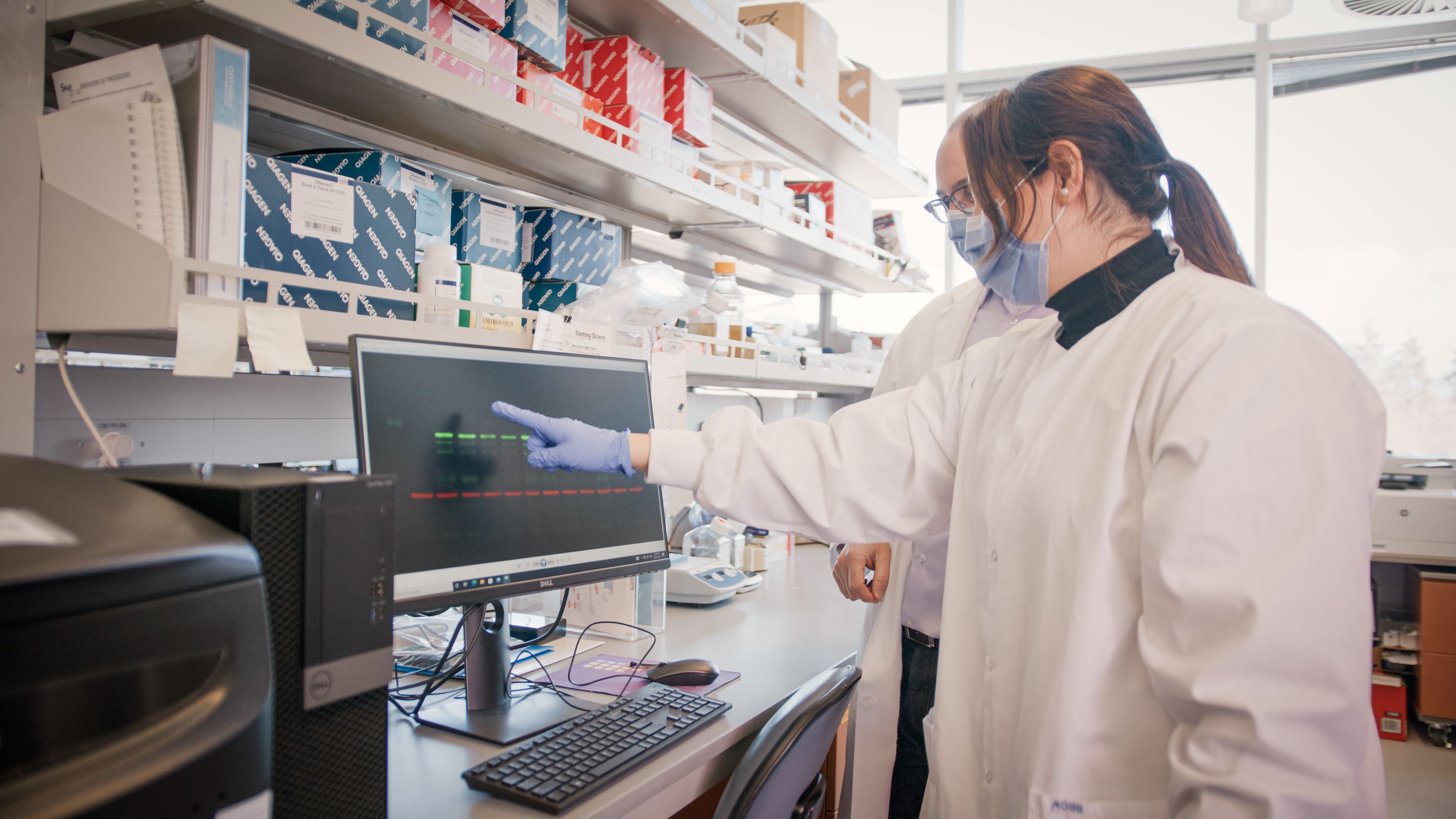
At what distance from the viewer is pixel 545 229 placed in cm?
166

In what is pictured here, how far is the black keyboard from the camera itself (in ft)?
2.99

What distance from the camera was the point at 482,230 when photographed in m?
1.52

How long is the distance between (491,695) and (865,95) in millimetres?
2444

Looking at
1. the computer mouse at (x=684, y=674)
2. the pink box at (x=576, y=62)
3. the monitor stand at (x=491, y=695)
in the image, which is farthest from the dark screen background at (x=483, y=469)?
the pink box at (x=576, y=62)

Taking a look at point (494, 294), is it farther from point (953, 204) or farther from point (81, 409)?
point (953, 204)

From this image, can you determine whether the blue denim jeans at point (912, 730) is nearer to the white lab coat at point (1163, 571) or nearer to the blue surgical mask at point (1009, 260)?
the white lab coat at point (1163, 571)

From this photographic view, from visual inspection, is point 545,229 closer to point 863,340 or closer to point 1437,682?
point 863,340

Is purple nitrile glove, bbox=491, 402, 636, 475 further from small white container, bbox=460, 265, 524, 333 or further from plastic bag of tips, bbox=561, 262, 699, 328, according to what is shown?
plastic bag of tips, bbox=561, 262, 699, 328

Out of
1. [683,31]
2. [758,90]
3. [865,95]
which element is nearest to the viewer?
[683,31]

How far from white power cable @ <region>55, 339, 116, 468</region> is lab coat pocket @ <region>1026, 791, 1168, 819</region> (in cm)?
104

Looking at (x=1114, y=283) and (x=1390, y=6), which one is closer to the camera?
(x=1114, y=283)

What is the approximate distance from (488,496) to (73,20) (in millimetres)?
Result: 742

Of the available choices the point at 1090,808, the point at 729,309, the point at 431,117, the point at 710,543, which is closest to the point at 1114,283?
the point at 1090,808

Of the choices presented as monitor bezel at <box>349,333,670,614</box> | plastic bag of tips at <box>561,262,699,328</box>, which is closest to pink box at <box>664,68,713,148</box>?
plastic bag of tips at <box>561,262,699,328</box>
